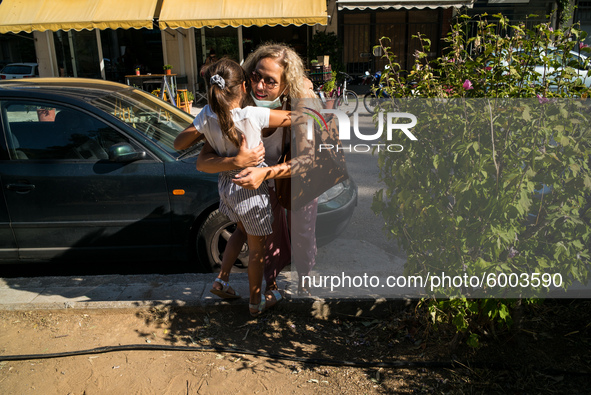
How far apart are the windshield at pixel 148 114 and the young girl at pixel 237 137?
124 cm

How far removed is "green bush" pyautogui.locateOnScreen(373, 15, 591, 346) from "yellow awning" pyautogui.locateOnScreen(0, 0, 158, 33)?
14502 mm

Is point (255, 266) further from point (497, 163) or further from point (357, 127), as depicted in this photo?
point (497, 163)

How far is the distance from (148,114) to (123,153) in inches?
29.9

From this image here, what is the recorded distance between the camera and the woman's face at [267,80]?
2961 millimetres

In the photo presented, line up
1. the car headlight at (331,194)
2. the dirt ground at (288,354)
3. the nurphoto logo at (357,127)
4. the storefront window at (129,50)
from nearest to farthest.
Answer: the nurphoto logo at (357,127)
the dirt ground at (288,354)
the car headlight at (331,194)
the storefront window at (129,50)

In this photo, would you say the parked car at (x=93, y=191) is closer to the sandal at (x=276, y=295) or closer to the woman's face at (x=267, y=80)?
the sandal at (x=276, y=295)

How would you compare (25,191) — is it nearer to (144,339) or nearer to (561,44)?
(144,339)

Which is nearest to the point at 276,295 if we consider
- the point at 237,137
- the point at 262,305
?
the point at 262,305

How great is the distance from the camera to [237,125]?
9.23 feet

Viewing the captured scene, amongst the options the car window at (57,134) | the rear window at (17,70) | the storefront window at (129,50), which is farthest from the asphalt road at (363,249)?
the rear window at (17,70)

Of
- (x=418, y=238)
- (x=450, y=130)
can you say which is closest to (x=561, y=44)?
(x=450, y=130)

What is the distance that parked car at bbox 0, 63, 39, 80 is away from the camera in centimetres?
1973

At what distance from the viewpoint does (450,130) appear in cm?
244

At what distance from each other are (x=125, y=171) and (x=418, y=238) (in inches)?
94.1
